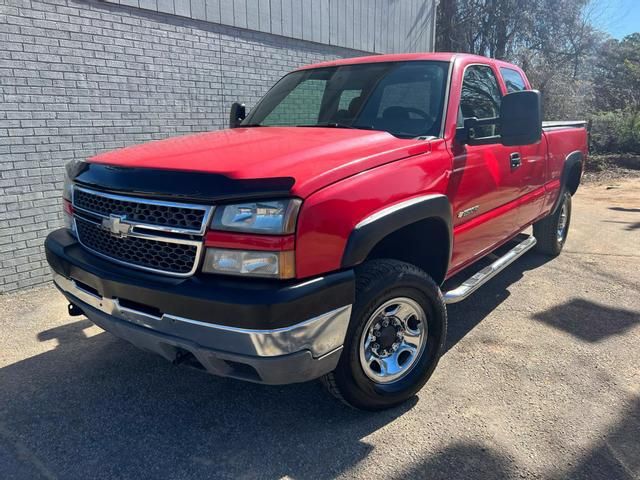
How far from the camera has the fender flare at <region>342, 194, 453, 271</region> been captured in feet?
7.53

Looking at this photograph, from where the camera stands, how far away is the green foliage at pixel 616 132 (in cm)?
1524

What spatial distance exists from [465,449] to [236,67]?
5.50m

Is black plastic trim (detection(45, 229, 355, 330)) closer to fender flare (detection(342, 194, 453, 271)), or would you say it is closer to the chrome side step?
fender flare (detection(342, 194, 453, 271))

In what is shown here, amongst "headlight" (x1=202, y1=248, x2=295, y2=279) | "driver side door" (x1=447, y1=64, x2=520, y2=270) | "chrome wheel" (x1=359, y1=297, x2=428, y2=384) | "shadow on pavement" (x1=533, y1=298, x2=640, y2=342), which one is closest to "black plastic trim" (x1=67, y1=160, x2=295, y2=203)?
"headlight" (x1=202, y1=248, x2=295, y2=279)

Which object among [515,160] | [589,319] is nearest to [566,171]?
[515,160]

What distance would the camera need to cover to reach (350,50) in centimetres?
843

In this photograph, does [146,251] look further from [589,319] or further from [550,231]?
[550,231]

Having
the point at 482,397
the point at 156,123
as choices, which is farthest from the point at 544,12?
the point at 482,397

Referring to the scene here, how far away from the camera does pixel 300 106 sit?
393 cm

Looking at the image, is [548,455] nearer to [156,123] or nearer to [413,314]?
[413,314]

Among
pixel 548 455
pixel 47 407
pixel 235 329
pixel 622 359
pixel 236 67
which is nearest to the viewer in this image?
pixel 235 329

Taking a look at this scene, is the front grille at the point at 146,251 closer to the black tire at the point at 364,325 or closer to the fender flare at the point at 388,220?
the fender flare at the point at 388,220

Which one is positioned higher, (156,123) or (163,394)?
(156,123)

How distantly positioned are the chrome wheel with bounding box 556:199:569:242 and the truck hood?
3489 millimetres
